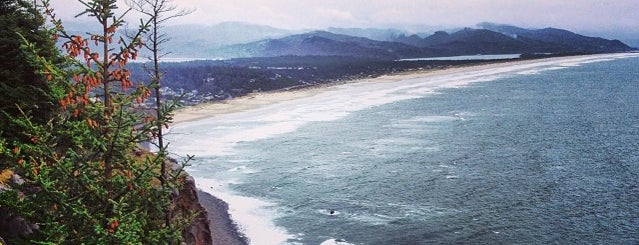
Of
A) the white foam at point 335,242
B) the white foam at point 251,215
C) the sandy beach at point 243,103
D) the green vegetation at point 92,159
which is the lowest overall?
A: the white foam at point 335,242

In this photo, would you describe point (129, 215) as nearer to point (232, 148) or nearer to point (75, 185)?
point (75, 185)

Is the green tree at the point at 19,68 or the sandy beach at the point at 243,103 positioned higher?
the green tree at the point at 19,68

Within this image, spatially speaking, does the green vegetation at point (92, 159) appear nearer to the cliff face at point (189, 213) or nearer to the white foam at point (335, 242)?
the cliff face at point (189, 213)

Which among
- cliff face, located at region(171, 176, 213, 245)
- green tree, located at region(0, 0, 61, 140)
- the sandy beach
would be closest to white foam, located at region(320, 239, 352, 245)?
cliff face, located at region(171, 176, 213, 245)

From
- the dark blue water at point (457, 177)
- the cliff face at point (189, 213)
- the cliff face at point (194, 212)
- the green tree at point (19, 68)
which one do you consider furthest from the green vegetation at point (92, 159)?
the dark blue water at point (457, 177)

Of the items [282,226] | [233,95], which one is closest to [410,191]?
[282,226]

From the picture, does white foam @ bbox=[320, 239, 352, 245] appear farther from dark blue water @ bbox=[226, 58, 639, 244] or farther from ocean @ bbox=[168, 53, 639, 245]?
dark blue water @ bbox=[226, 58, 639, 244]

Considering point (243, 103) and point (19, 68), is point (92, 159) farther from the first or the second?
point (243, 103)
